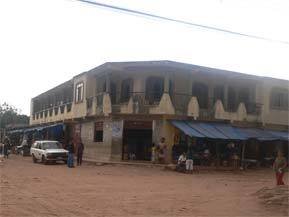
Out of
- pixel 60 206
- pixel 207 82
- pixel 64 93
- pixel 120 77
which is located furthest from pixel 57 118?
pixel 60 206

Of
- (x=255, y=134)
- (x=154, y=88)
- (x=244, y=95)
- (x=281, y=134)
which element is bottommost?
(x=255, y=134)

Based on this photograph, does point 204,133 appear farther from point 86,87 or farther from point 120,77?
point 86,87

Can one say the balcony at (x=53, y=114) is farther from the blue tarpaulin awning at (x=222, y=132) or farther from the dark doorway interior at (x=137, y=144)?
the blue tarpaulin awning at (x=222, y=132)

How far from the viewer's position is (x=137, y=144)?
30.2m

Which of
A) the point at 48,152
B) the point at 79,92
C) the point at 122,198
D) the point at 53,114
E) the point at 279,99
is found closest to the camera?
the point at 122,198

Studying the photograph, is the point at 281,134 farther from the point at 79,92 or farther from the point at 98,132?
the point at 79,92

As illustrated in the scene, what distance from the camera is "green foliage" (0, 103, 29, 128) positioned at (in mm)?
70375

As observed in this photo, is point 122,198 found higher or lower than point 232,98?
lower

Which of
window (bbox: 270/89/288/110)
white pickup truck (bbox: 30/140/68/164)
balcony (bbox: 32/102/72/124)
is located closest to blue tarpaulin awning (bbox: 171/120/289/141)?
window (bbox: 270/89/288/110)

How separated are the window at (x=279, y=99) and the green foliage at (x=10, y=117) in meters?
44.6

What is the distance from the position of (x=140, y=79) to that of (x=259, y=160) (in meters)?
10.3

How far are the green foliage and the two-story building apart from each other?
38264 millimetres

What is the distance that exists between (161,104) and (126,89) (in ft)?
11.6

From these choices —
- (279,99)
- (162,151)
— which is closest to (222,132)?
(162,151)
